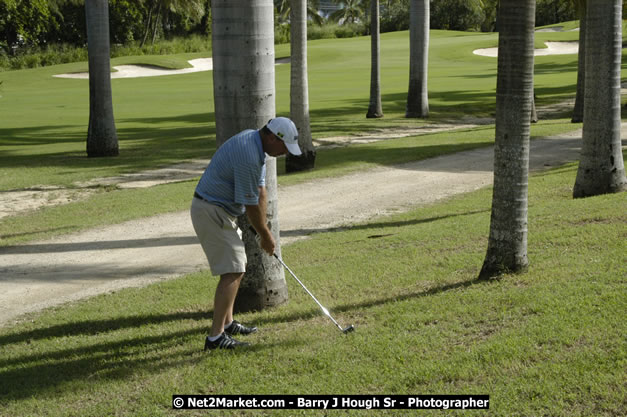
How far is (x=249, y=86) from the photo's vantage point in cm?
717

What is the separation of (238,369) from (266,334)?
2.83 feet

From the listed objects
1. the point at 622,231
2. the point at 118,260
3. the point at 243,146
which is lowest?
the point at 118,260

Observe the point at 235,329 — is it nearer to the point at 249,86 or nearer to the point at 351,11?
the point at 249,86

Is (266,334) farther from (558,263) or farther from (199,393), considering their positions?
(558,263)

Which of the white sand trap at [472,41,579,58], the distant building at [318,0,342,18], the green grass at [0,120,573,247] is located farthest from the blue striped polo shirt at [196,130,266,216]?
the distant building at [318,0,342,18]

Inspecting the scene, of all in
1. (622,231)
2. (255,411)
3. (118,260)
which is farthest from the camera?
(118,260)

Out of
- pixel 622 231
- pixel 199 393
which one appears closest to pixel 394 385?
pixel 199 393

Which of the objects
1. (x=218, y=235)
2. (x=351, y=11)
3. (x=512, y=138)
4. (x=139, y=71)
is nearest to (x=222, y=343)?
(x=218, y=235)

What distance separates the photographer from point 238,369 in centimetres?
579

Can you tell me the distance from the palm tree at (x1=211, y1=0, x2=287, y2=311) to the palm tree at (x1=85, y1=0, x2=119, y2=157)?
13.3m

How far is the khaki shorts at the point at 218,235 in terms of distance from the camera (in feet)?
19.4

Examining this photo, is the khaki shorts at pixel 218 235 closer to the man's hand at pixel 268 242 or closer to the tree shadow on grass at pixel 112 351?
the man's hand at pixel 268 242

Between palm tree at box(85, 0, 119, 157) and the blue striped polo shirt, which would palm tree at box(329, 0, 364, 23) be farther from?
the blue striped polo shirt

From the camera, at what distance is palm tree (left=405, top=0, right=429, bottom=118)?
26266 millimetres
